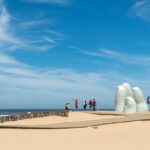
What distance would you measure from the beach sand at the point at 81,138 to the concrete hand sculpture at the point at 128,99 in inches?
702

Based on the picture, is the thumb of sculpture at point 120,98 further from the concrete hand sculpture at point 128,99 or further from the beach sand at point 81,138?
the beach sand at point 81,138

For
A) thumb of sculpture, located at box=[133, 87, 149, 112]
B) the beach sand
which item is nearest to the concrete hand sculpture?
thumb of sculpture, located at box=[133, 87, 149, 112]

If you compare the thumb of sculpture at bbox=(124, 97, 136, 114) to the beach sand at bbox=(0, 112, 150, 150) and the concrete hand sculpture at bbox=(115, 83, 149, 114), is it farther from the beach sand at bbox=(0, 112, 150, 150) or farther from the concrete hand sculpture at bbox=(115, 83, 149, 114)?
the beach sand at bbox=(0, 112, 150, 150)

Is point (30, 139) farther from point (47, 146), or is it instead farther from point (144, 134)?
point (144, 134)

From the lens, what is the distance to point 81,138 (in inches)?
653

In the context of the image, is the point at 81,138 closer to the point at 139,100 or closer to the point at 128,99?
the point at 128,99

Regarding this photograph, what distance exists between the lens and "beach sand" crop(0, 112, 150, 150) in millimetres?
14852

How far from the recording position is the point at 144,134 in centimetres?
1761

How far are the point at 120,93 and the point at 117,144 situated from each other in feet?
78.6

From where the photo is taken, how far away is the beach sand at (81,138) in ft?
48.7

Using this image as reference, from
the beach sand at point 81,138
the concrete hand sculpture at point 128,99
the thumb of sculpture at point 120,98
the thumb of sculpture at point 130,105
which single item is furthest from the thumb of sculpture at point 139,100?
the beach sand at point 81,138

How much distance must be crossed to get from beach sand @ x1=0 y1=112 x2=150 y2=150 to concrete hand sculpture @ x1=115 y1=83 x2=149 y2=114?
1783cm

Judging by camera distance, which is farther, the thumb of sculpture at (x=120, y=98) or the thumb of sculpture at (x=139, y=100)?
the thumb of sculpture at (x=120, y=98)

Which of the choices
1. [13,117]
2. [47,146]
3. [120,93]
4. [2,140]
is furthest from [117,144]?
[120,93]
